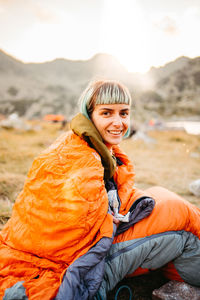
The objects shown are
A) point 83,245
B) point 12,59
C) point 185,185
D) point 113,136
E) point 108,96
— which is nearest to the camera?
point 83,245

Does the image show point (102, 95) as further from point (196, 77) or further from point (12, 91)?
point (196, 77)

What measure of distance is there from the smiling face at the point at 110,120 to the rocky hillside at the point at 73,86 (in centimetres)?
5069

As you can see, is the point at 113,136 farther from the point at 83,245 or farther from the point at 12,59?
the point at 12,59

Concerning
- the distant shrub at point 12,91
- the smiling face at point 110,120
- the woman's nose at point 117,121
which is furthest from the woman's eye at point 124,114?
the distant shrub at point 12,91

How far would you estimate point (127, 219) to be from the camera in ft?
6.85

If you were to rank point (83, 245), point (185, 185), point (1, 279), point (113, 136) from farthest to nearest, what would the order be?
point (185, 185) → point (113, 136) → point (83, 245) → point (1, 279)

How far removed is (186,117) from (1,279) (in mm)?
94438

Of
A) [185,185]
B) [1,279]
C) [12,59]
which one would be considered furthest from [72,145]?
[12,59]

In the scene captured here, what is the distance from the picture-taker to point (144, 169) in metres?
7.72

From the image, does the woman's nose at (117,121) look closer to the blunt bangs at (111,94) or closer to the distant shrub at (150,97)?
the blunt bangs at (111,94)

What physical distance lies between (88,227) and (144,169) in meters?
6.25

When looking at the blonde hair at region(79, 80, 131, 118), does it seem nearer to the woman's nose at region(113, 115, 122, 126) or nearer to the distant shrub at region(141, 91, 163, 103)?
the woman's nose at region(113, 115, 122, 126)

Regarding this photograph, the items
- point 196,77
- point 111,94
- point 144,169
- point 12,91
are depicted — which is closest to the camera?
point 111,94

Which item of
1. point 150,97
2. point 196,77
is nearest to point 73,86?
point 150,97
